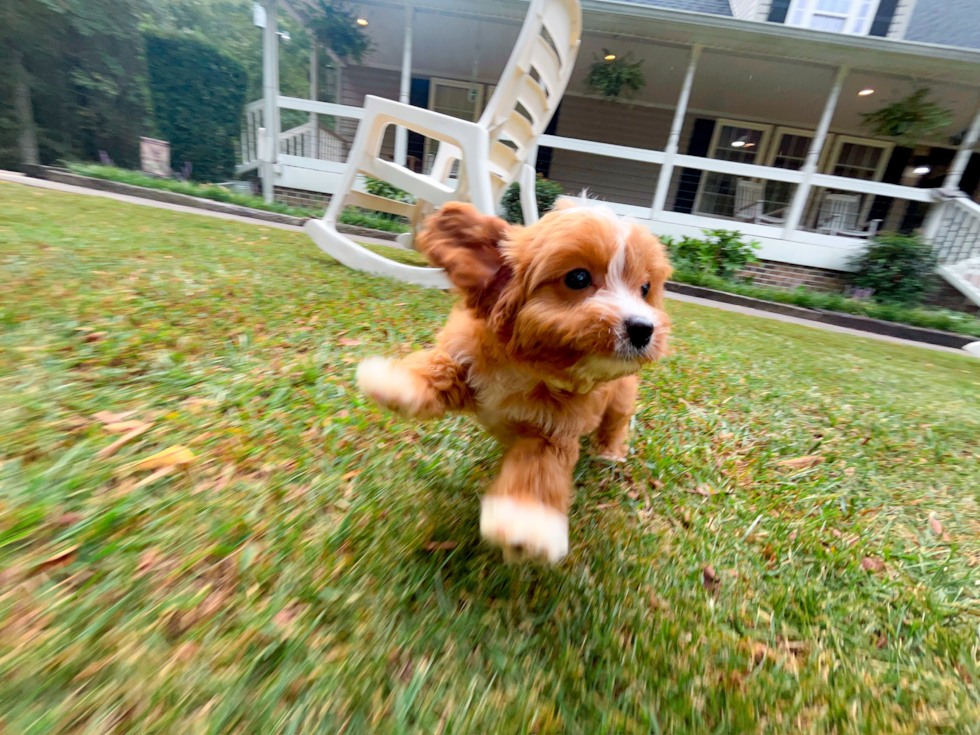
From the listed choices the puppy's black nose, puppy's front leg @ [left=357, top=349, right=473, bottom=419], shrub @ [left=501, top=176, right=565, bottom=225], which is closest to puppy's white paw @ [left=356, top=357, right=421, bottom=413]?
puppy's front leg @ [left=357, top=349, right=473, bottom=419]

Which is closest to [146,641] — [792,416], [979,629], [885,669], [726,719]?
[726,719]

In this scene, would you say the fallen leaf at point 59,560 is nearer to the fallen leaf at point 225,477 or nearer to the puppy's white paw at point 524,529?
the fallen leaf at point 225,477

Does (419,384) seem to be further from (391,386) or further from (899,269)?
(899,269)

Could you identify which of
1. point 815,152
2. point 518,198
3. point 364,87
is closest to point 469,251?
point 518,198

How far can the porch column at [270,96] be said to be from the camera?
10844 mm

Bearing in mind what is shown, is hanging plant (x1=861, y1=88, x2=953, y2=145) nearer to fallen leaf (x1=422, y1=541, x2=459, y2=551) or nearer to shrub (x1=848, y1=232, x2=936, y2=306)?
shrub (x1=848, y1=232, x2=936, y2=306)

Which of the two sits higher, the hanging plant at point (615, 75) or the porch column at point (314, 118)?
the hanging plant at point (615, 75)

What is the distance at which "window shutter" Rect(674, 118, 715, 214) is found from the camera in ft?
48.6

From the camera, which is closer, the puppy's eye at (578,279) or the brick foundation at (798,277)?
the puppy's eye at (578,279)

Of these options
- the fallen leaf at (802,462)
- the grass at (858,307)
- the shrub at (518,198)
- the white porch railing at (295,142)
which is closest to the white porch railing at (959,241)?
the grass at (858,307)

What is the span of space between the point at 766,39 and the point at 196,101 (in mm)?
16752

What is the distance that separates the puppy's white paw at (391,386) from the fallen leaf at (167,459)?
657 millimetres

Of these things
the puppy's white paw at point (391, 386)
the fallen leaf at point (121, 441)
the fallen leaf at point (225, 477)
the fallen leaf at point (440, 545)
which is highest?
the puppy's white paw at point (391, 386)

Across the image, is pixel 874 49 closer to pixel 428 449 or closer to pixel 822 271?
pixel 822 271
